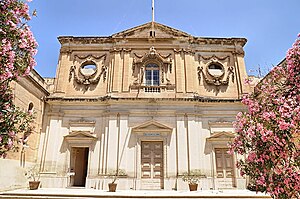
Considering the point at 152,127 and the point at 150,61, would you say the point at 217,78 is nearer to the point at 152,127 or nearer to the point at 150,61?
the point at 150,61

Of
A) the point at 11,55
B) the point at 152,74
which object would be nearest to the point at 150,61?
the point at 152,74

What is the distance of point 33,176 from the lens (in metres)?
→ 12.3

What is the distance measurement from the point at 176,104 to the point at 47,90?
8580 millimetres

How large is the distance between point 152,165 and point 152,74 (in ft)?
19.7

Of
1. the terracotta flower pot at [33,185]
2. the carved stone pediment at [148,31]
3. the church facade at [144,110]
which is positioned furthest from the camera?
the carved stone pediment at [148,31]

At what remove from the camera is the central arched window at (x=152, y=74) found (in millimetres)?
15203

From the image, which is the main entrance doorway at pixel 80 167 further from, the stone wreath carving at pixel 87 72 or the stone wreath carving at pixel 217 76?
the stone wreath carving at pixel 217 76

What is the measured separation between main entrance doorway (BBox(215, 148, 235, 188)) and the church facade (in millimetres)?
56

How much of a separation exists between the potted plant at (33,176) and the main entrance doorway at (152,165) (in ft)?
18.6

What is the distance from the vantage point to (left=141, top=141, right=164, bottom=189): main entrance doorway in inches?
508

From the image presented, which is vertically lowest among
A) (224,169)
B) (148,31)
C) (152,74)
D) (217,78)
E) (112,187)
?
(112,187)

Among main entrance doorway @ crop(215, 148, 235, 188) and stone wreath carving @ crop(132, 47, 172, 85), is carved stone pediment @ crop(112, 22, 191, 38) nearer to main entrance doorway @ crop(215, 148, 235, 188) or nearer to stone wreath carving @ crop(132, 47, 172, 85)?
stone wreath carving @ crop(132, 47, 172, 85)

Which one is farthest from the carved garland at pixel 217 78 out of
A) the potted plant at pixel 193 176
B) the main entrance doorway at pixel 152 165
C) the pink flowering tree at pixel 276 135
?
the pink flowering tree at pixel 276 135

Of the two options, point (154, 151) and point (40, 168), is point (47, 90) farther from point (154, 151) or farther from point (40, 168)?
point (154, 151)
